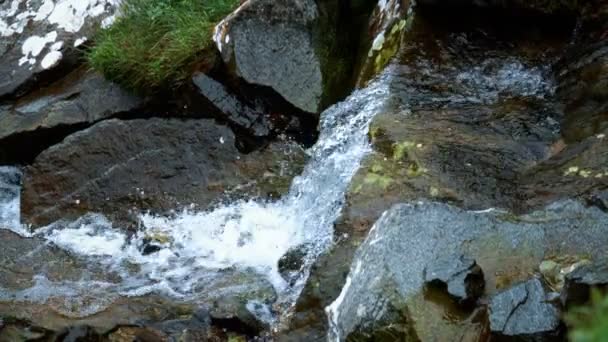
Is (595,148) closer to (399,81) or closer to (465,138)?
(465,138)

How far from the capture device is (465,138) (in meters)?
4.25

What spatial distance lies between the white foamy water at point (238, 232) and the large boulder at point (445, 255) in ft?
3.80

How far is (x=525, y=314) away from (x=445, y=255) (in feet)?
1.69

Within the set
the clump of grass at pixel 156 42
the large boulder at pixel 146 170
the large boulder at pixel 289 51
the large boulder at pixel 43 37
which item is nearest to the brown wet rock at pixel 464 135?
the large boulder at pixel 289 51

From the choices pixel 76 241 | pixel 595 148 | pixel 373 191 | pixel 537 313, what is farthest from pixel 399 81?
pixel 537 313

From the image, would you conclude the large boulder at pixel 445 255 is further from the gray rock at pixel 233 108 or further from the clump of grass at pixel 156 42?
the clump of grass at pixel 156 42

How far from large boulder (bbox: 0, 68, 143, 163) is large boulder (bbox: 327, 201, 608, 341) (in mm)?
3358

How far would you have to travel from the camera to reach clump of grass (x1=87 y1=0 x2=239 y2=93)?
5.92m

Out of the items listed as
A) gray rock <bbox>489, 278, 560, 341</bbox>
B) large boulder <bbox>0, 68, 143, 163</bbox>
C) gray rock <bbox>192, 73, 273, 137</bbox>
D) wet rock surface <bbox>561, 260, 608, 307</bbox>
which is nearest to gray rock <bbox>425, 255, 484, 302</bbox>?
gray rock <bbox>489, 278, 560, 341</bbox>

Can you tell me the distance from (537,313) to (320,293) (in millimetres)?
1214

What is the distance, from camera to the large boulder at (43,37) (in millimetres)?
6652

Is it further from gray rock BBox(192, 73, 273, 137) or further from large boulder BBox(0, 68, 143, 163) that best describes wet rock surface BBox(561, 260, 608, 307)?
large boulder BBox(0, 68, 143, 163)

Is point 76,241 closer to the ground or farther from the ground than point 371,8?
closer to the ground

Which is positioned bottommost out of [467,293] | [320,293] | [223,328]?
[223,328]
